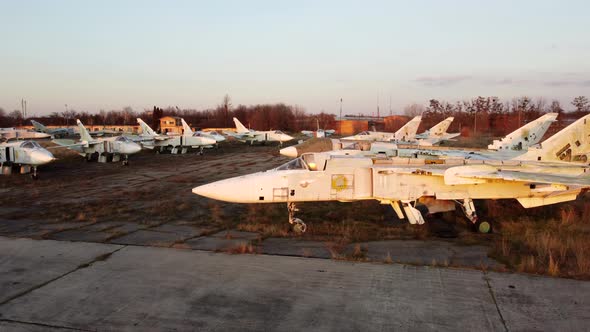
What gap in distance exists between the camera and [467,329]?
5492 millimetres

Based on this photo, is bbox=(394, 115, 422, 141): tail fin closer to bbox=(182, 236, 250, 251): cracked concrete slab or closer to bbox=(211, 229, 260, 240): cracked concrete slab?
bbox=(211, 229, 260, 240): cracked concrete slab

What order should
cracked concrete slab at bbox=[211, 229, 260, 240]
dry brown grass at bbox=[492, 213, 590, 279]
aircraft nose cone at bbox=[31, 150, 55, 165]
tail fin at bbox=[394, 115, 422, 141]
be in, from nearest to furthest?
dry brown grass at bbox=[492, 213, 590, 279]
cracked concrete slab at bbox=[211, 229, 260, 240]
aircraft nose cone at bbox=[31, 150, 55, 165]
tail fin at bbox=[394, 115, 422, 141]

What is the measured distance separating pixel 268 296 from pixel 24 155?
75.4ft

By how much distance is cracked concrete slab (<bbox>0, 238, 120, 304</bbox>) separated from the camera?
7.48m

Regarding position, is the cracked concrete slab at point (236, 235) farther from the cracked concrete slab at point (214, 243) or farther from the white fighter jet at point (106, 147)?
the white fighter jet at point (106, 147)

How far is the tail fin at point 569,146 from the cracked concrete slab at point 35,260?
1282 cm

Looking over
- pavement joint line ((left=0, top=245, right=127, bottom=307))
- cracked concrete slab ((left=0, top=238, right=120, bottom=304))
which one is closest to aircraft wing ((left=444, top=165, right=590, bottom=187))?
pavement joint line ((left=0, top=245, right=127, bottom=307))

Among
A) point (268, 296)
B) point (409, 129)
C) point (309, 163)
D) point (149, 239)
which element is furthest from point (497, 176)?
point (409, 129)

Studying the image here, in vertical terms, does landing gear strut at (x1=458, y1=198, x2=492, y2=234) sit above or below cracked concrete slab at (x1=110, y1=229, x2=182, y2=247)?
above

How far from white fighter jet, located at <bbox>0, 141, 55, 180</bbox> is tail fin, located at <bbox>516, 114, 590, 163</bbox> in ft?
79.1

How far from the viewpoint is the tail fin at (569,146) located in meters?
12.6

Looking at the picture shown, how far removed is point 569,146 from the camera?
502 inches

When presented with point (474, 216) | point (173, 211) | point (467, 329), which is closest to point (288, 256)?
point (467, 329)

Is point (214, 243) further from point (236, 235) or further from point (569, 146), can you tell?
point (569, 146)
